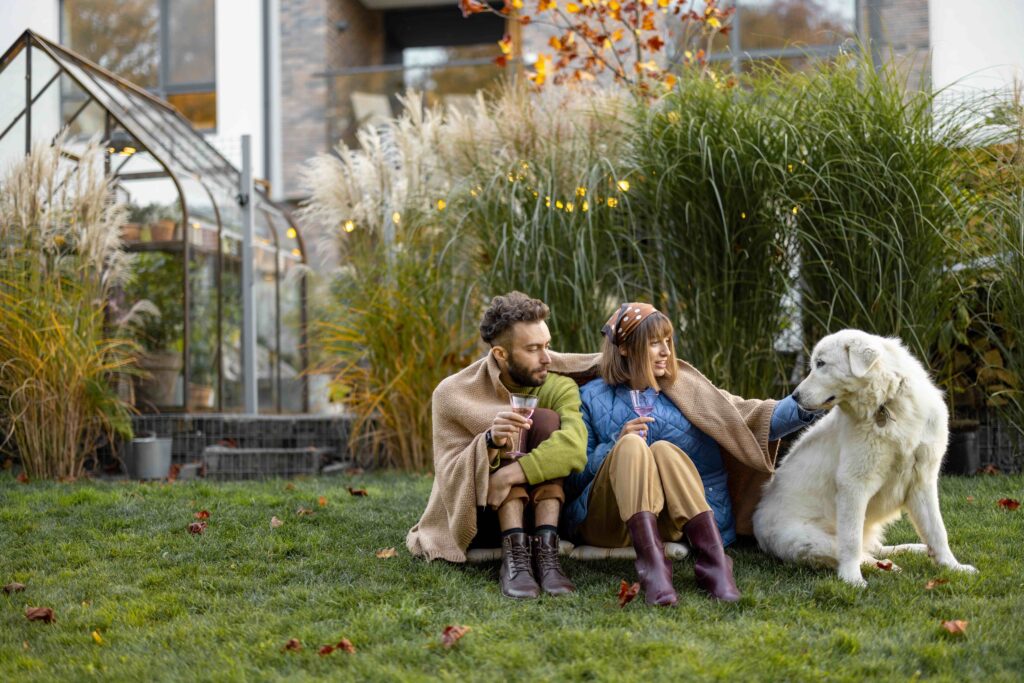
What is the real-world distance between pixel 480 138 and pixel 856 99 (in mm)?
2065

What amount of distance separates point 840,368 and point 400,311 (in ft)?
10.2

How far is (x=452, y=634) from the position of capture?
Answer: 264 cm

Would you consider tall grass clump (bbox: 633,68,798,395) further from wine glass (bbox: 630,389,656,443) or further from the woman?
wine glass (bbox: 630,389,656,443)

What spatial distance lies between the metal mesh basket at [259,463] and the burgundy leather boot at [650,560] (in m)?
3.80

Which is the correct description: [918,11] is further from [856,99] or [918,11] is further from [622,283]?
[622,283]

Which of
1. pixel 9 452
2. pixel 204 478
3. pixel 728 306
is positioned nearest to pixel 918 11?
pixel 728 306

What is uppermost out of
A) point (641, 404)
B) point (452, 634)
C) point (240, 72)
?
point (240, 72)

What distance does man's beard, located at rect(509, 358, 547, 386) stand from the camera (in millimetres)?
3357

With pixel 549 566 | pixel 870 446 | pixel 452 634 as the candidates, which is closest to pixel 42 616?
pixel 452 634

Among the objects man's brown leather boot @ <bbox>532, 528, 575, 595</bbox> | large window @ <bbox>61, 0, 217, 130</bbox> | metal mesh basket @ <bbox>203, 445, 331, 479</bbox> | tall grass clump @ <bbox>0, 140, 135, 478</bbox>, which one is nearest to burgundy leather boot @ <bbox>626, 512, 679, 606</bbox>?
man's brown leather boot @ <bbox>532, 528, 575, 595</bbox>

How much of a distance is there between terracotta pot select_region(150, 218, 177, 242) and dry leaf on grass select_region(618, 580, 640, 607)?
A: 5.90 meters

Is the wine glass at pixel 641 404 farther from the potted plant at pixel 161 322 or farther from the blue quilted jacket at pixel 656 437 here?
the potted plant at pixel 161 322

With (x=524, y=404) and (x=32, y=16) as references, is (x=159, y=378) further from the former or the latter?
(x=32, y=16)

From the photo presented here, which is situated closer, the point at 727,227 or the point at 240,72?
the point at 727,227
